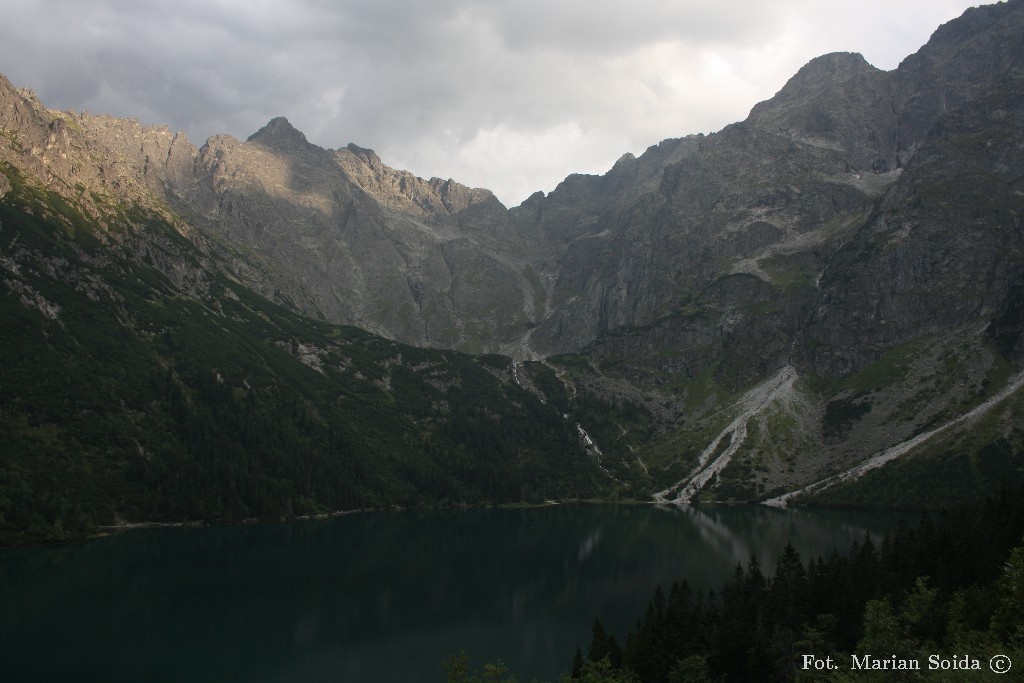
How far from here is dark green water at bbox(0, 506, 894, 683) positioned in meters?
94.3

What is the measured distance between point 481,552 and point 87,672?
9638 cm
